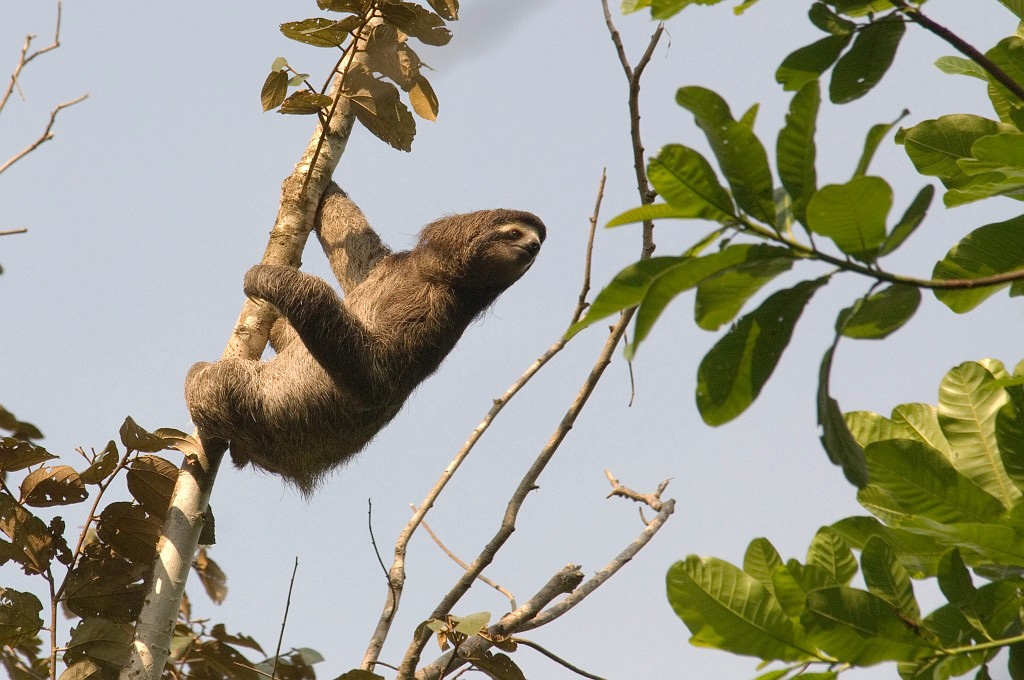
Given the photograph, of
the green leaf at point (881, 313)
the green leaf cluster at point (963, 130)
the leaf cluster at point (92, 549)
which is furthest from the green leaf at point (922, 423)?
the leaf cluster at point (92, 549)

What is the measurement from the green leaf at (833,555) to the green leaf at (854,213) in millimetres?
1294

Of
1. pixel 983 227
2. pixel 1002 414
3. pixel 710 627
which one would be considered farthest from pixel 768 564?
pixel 983 227

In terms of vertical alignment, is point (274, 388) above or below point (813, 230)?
above

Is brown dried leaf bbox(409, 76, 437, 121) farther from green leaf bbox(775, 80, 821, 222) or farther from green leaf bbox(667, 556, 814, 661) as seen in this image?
green leaf bbox(775, 80, 821, 222)

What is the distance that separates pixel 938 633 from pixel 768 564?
0.58 metres

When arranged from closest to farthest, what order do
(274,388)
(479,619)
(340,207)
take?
(479,619)
(274,388)
(340,207)

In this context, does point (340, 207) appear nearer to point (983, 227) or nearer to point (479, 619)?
point (479, 619)

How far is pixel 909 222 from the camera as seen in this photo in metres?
2.47

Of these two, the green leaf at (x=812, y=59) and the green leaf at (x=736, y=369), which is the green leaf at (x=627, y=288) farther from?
the green leaf at (x=812, y=59)

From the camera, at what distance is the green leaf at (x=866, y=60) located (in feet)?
10.3

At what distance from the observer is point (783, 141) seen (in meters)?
2.60

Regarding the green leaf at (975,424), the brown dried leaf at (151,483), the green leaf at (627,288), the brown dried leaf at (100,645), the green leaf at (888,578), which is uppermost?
the brown dried leaf at (151,483)

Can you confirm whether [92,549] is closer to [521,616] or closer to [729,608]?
[521,616]

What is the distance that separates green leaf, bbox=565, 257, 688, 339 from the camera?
8.46 feet
